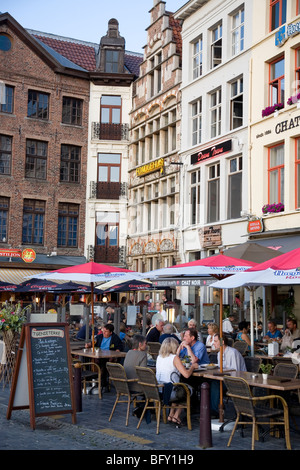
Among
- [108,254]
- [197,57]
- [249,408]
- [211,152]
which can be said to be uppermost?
[197,57]

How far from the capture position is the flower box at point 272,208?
19.7 m

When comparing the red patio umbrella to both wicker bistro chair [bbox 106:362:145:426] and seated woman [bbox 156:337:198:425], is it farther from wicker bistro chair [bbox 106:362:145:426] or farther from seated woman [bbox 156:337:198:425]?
seated woman [bbox 156:337:198:425]

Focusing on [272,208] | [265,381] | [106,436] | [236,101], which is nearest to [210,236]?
[272,208]

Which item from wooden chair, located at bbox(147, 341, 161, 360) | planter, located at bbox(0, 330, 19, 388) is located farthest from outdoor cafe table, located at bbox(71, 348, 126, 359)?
planter, located at bbox(0, 330, 19, 388)

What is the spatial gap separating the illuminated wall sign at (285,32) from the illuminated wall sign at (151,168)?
29.9 ft

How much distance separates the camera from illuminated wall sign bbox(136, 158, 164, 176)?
28.1m

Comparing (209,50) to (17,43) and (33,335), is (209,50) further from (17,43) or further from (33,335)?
(33,335)

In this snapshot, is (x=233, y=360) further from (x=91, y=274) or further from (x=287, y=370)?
(x=91, y=274)

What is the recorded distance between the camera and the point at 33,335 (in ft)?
30.8

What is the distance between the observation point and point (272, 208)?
786 inches

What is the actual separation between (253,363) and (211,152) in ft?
47.8

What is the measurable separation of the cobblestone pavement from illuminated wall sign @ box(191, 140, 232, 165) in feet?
47.9

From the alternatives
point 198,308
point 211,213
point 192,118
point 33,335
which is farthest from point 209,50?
point 33,335

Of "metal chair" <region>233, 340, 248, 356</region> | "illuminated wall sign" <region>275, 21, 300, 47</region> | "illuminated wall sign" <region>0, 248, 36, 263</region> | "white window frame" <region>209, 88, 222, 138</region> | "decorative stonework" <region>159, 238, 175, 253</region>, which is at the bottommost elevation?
"metal chair" <region>233, 340, 248, 356</region>
